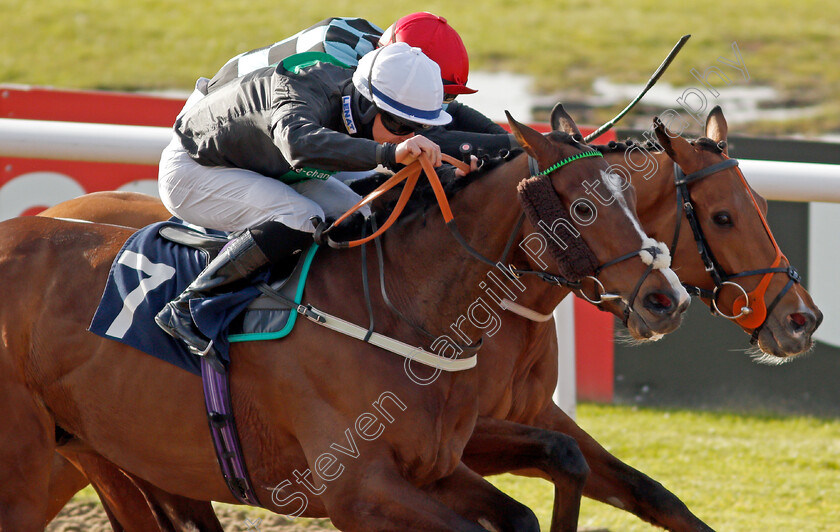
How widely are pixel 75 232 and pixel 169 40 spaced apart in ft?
30.0

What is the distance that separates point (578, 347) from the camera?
6406mm

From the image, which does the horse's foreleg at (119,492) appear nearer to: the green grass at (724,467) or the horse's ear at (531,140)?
the green grass at (724,467)

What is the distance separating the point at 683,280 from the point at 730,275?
187mm

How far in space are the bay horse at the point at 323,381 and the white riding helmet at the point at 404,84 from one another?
0.91 feet

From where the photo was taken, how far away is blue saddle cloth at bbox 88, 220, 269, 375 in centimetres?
316

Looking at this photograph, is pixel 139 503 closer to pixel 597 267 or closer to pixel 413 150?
pixel 413 150

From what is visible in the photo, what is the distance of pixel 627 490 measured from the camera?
12.3 ft

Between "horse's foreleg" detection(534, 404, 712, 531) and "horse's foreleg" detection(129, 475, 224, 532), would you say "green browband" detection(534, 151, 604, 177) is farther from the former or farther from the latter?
"horse's foreleg" detection(129, 475, 224, 532)

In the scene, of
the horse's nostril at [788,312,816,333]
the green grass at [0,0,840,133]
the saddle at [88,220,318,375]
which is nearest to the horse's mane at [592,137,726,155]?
the horse's nostril at [788,312,816,333]

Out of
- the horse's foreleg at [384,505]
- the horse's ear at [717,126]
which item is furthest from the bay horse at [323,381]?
the horse's ear at [717,126]

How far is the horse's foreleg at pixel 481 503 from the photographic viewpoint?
3.08 metres

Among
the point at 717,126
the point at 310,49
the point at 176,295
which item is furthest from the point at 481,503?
the point at 717,126

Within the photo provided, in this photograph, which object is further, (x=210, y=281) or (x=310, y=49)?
(x=310, y=49)

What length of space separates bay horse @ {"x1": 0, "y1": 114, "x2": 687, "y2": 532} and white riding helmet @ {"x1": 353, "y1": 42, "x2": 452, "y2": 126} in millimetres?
278
